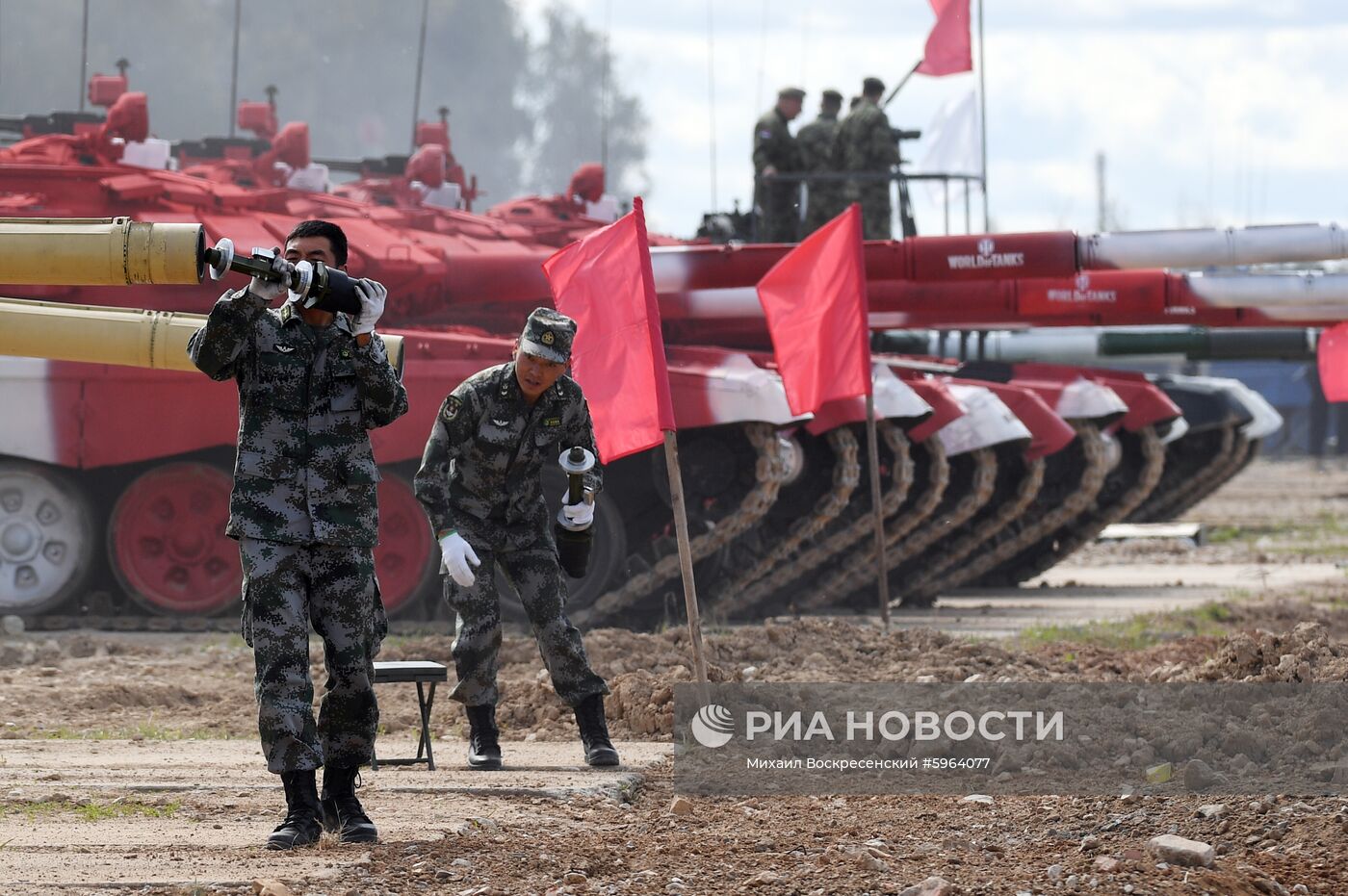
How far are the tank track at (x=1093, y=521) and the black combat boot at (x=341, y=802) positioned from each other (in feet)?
41.3

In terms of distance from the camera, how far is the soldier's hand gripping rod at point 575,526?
7.02m

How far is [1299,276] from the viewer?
14.5 m

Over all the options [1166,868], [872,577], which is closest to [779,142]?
[872,577]

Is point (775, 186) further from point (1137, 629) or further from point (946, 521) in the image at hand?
point (1137, 629)

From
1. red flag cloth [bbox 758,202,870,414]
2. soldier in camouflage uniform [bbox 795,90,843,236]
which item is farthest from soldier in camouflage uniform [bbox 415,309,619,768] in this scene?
soldier in camouflage uniform [bbox 795,90,843,236]

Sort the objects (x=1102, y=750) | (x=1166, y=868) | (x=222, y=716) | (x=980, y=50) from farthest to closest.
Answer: (x=980, y=50), (x=222, y=716), (x=1102, y=750), (x=1166, y=868)

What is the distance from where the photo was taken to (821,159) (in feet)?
56.4

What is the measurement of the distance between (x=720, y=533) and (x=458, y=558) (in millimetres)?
5886

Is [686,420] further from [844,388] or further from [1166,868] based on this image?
[1166,868]

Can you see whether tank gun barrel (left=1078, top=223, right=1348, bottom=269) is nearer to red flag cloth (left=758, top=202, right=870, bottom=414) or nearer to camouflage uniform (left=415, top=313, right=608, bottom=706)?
red flag cloth (left=758, top=202, right=870, bottom=414)

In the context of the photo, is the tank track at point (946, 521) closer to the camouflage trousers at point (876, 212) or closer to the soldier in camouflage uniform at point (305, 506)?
the camouflage trousers at point (876, 212)

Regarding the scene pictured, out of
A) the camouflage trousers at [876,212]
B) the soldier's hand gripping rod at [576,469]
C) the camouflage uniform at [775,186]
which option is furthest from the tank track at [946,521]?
the soldier's hand gripping rod at [576,469]

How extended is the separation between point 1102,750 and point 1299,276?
840 centimetres

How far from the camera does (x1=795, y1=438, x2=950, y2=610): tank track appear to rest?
48.1ft
